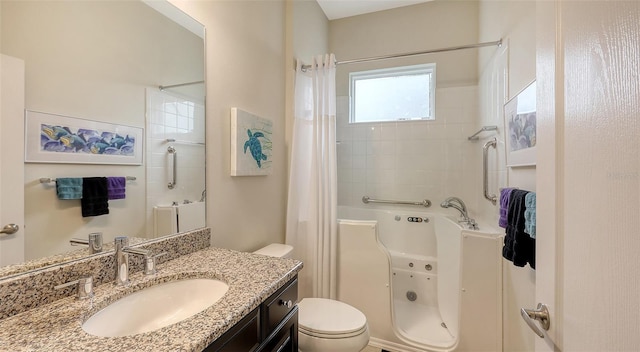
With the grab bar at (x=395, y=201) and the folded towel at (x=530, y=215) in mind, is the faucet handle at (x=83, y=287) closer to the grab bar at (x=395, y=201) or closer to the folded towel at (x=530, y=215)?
the folded towel at (x=530, y=215)

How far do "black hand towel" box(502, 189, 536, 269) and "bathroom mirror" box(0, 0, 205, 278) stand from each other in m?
1.50

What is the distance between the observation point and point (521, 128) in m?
1.40

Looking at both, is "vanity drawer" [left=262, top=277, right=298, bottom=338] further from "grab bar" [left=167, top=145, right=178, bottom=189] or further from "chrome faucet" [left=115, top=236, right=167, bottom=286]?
"grab bar" [left=167, top=145, right=178, bottom=189]

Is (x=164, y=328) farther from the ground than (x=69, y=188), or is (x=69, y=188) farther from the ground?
(x=69, y=188)

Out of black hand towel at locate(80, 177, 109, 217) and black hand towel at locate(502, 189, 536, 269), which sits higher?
black hand towel at locate(80, 177, 109, 217)

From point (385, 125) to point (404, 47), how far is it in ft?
2.81

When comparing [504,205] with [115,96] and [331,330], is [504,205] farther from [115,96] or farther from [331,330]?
[115,96]

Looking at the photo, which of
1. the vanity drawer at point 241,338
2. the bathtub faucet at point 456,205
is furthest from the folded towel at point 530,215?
the bathtub faucet at point 456,205

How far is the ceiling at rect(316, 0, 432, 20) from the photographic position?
276 cm

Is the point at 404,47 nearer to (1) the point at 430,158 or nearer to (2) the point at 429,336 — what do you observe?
(1) the point at 430,158

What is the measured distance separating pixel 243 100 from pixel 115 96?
0.74m

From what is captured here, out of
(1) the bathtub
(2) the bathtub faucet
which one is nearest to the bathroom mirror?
(1) the bathtub

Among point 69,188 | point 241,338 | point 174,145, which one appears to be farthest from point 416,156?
point 69,188

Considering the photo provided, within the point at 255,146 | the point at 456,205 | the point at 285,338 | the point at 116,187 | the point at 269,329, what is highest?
the point at 255,146
